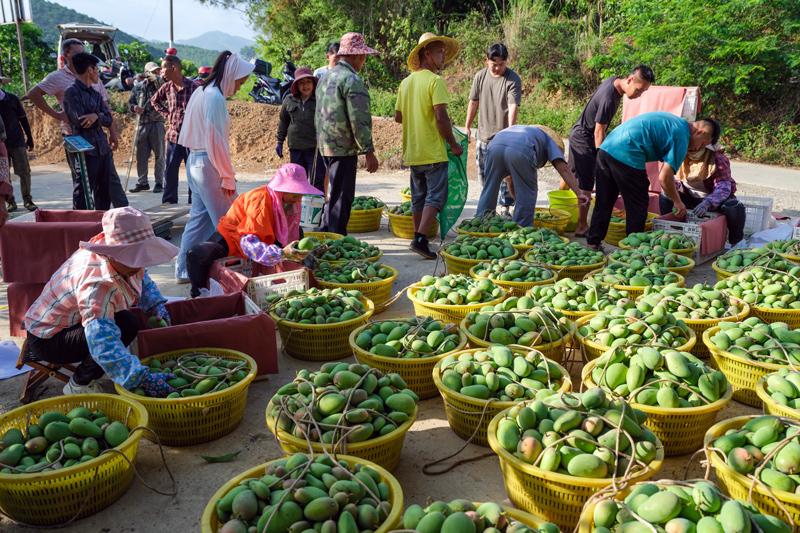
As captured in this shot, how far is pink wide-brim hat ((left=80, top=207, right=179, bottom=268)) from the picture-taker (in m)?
2.77

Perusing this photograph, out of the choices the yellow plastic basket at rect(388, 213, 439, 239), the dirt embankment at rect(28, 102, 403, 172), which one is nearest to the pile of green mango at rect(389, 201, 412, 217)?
the yellow plastic basket at rect(388, 213, 439, 239)

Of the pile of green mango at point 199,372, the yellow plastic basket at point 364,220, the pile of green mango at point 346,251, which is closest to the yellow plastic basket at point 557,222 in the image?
the yellow plastic basket at point 364,220

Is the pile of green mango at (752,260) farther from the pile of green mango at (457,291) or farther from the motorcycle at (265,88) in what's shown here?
the motorcycle at (265,88)

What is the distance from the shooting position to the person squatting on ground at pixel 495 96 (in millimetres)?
6871

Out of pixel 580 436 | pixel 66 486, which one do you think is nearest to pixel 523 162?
pixel 580 436

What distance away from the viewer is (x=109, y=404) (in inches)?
106

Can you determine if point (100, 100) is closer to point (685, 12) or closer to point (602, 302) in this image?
point (602, 302)

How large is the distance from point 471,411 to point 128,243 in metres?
1.71

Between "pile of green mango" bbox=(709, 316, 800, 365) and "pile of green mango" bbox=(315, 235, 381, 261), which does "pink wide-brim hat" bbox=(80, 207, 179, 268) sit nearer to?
"pile of green mango" bbox=(315, 235, 381, 261)

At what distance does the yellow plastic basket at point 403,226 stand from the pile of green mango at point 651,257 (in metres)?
2.17

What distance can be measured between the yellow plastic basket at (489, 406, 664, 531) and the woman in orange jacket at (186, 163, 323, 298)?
235 centimetres

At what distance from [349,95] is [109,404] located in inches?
139

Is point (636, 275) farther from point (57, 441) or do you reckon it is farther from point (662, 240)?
point (57, 441)

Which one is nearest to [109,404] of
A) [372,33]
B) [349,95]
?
[349,95]
